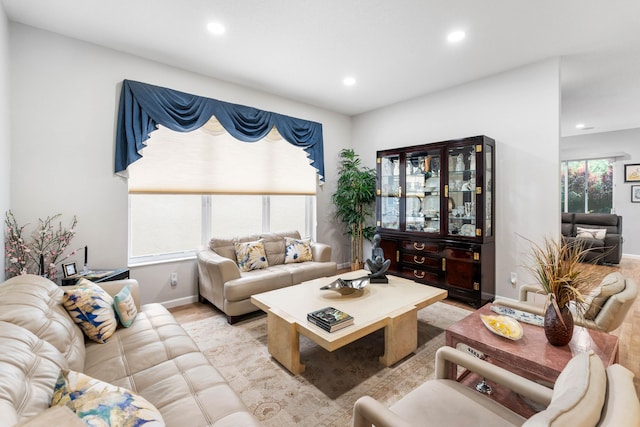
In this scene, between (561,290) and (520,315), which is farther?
(520,315)

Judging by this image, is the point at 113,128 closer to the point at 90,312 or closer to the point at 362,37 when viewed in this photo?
the point at 90,312

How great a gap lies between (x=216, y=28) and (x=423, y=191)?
314 cm

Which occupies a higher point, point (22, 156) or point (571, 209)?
point (22, 156)

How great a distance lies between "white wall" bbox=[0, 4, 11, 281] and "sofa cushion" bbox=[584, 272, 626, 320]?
14.4 ft

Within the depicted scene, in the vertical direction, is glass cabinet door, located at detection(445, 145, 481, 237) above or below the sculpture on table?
above

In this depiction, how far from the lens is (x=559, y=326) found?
5.29ft

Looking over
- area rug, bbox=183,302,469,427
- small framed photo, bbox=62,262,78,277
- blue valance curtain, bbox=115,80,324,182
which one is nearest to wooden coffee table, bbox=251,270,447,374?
area rug, bbox=183,302,469,427

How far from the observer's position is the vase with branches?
2459 millimetres

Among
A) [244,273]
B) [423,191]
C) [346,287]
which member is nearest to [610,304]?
[346,287]

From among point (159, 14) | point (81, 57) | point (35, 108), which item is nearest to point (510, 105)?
point (159, 14)

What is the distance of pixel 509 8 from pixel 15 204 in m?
4.56

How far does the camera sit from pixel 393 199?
4.45 meters

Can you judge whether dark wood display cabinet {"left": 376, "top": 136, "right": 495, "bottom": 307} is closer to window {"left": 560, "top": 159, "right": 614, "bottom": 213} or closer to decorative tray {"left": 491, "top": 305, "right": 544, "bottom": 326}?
decorative tray {"left": 491, "top": 305, "right": 544, "bottom": 326}

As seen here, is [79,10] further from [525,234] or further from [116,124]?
[525,234]
